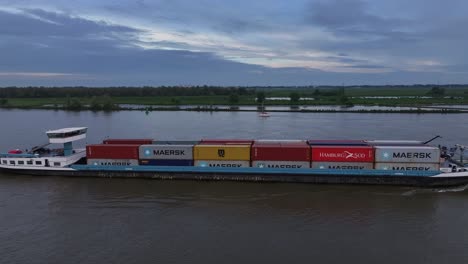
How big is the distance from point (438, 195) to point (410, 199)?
7.20 feet

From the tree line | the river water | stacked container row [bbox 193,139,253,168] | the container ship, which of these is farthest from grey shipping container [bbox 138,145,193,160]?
the tree line

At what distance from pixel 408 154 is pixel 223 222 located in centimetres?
1354

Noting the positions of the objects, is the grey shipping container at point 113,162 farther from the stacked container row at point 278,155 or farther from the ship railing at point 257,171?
the ship railing at point 257,171

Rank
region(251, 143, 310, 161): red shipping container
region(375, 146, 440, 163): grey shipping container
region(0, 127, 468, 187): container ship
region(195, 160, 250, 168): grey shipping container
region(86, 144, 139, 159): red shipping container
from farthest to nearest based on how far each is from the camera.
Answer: region(86, 144, 139, 159): red shipping container < region(195, 160, 250, 168): grey shipping container < region(251, 143, 310, 161): red shipping container < region(0, 127, 468, 187): container ship < region(375, 146, 440, 163): grey shipping container

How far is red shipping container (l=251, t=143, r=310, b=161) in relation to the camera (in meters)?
24.7

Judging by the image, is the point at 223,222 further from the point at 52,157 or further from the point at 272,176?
the point at 52,157

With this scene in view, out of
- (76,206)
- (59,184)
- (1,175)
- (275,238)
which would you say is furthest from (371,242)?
(1,175)

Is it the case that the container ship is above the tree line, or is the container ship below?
below

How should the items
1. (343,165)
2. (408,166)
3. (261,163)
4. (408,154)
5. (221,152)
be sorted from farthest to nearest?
(221,152), (261,163), (343,165), (408,166), (408,154)

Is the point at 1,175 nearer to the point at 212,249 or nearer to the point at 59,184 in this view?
the point at 59,184

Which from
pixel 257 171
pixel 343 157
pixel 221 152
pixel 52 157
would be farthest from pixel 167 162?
pixel 343 157

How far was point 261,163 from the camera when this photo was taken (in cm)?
2509

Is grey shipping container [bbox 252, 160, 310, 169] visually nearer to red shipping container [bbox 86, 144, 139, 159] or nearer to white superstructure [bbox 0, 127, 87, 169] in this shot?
red shipping container [bbox 86, 144, 139, 159]

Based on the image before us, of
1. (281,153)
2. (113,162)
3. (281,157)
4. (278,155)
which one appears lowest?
(113,162)
